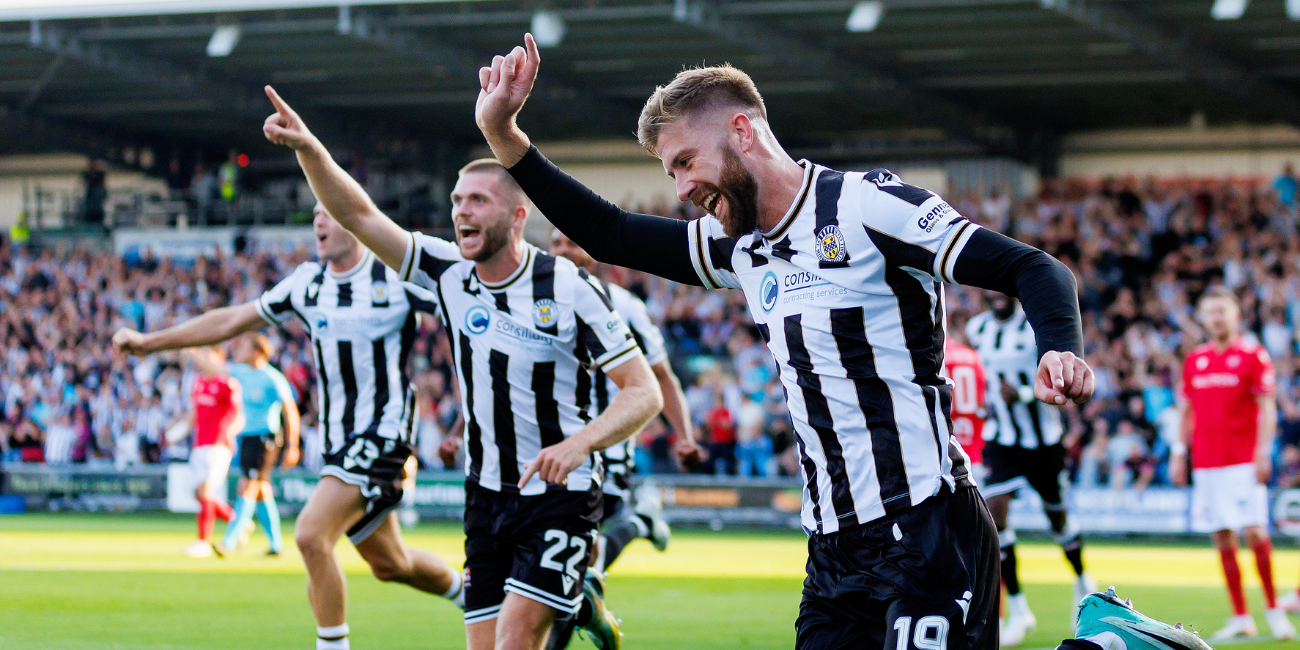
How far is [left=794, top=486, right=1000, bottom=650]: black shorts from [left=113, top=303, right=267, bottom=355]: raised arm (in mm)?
4232

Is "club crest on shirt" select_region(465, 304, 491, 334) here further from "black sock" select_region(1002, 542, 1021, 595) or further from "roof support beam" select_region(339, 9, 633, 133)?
"roof support beam" select_region(339, 9, 633, 133)

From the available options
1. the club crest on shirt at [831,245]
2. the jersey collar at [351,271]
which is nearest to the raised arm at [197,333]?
the jersey collar at [351,271]

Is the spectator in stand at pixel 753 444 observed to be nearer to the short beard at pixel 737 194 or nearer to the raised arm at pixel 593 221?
the raised arm at pixel 593 221

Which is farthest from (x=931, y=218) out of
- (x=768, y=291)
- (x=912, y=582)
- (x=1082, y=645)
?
(x=1082, y=645)

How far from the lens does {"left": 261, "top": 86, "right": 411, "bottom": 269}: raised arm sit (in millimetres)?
4434

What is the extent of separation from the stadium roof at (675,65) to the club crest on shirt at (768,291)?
55.9 feet

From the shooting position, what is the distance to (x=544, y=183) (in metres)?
3.79

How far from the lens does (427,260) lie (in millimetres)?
5504

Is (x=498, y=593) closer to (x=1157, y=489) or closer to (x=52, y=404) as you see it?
(x=1157, y=489)

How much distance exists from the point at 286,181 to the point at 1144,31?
20713 mm

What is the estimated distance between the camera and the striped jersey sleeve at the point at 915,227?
332 centimetres

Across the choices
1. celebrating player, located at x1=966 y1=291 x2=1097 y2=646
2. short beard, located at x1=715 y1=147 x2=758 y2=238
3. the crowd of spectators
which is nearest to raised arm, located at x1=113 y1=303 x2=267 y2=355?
short beard, located at x1=715 y1=147 x2=758 y2=238

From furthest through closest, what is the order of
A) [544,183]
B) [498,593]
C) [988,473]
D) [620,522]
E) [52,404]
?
1. [52,404]
2. [988,473]
3. [620,522]
4. [498,593]
5. [544,183]

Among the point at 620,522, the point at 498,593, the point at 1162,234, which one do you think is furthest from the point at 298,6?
the point at 498,593
